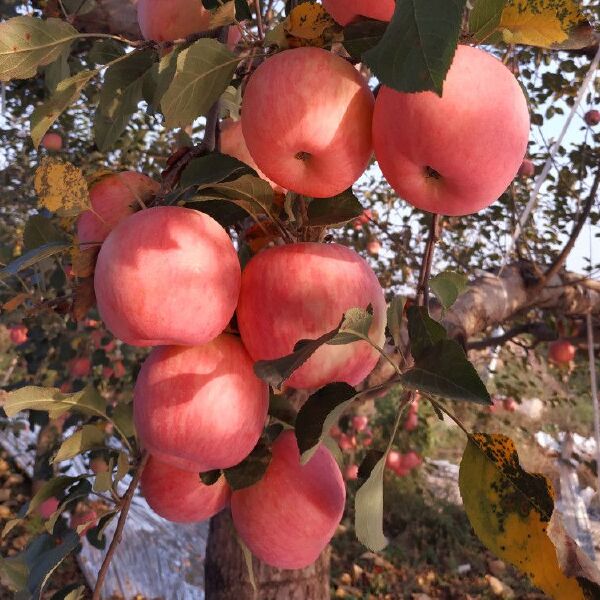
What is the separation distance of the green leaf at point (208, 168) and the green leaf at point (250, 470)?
0.30 meters

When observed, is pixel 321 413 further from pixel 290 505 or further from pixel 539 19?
pixel 539 19

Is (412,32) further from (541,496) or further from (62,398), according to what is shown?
(62,398)

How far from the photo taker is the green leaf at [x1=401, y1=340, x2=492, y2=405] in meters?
0.37

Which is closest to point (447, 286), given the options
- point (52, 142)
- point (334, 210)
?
point (334, 210)

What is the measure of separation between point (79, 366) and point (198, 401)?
1.83 meters

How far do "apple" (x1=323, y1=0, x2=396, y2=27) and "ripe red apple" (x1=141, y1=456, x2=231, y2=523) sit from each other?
49cm

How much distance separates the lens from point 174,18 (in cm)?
68

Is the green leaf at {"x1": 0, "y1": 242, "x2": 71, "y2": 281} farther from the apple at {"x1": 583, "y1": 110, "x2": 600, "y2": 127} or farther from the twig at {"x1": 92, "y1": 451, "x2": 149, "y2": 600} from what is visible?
the apple at {"x1": 583, "y1": 110, "x2": 600, "y2": 127}

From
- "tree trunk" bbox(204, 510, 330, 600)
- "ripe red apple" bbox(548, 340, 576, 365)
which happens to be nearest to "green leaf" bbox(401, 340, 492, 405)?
"tree trunk" bbox(204, 510, 330, 600)

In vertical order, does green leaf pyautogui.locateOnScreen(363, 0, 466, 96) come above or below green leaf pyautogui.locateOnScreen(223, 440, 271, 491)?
above

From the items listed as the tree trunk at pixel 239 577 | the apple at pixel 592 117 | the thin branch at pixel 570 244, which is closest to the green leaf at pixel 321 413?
the tree trunk at pixel 239 577

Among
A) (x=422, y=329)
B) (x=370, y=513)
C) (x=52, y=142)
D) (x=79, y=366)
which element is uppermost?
(x=422, y=329)

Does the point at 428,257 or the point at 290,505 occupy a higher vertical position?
the point at 428,257

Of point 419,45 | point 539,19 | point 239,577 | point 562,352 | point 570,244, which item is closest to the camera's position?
point 419,45
